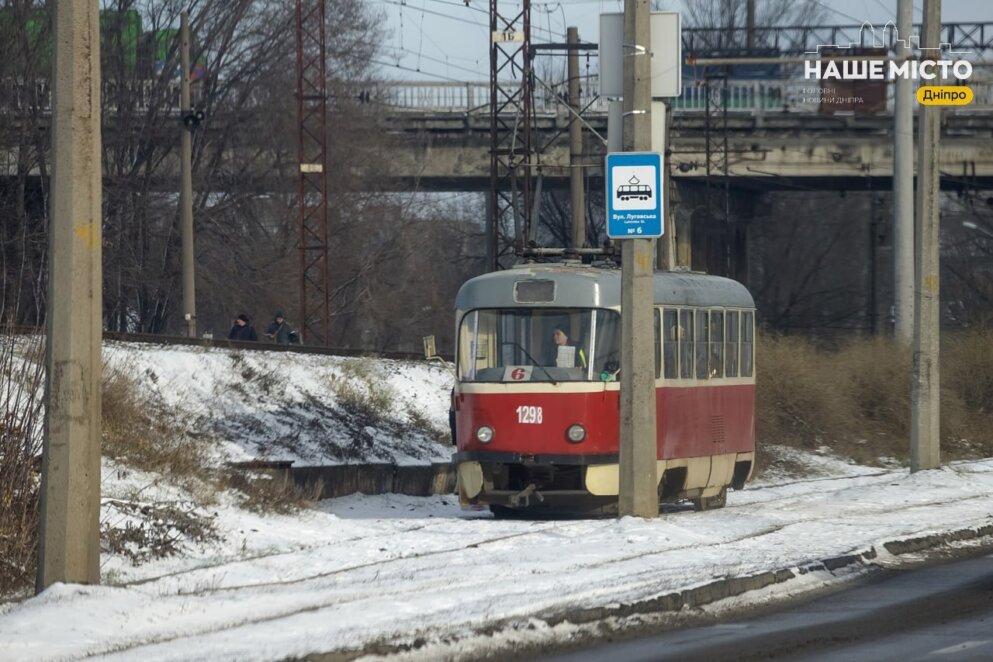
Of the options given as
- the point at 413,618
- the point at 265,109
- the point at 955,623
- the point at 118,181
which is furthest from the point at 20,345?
the point at 265,109

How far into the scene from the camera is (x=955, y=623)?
405 inches

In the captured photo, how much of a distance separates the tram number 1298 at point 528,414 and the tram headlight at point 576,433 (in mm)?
346

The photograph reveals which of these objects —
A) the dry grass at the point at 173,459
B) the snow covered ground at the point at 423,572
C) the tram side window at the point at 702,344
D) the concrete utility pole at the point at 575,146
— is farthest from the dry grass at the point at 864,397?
the dry grass at the point at 173,459

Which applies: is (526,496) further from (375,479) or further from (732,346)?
(732,346)

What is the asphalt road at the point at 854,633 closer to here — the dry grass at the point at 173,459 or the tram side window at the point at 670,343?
the tram side window at the point at 670,343

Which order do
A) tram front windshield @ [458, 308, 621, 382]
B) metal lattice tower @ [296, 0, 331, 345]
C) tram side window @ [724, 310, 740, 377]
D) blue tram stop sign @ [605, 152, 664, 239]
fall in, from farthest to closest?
metal lattice tower @ [296, 0, 331, 345] → tram side window @ [724, 310, 740, 377] → tram front windshield @ [458, 308, 621, 382] → blue tram stop sign @ [605, 152, 664, 239]

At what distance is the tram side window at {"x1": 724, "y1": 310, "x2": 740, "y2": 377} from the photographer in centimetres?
2070

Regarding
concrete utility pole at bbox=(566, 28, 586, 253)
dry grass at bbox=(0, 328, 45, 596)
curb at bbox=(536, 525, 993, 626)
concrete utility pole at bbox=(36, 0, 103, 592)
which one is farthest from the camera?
concrete utility pole at bbox=(566, 28, 586, 253)

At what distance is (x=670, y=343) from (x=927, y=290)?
6733 mm

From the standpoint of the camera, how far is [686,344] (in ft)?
63.7

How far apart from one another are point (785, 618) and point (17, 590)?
5329mm

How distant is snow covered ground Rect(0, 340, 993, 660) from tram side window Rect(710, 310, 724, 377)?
1717mm

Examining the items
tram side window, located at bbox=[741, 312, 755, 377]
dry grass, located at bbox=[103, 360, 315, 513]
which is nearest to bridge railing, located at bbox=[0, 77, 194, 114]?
dry grass, located at bbox=[103, 360, 315, 513]

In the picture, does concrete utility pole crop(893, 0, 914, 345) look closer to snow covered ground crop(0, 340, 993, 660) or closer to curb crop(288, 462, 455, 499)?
snow covered ground crop(0, 340, 993, 660)
